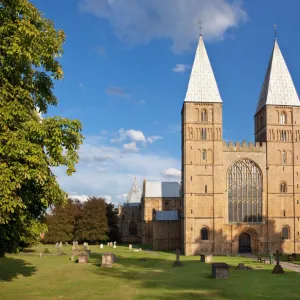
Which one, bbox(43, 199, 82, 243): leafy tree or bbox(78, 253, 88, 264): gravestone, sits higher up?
bbox(43, 199, 82, 243): leafy tree

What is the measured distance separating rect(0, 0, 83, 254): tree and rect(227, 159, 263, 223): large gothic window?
38861 mm

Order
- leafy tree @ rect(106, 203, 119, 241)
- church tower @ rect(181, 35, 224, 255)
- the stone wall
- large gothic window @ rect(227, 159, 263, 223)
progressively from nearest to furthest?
church tower @ rect(181, 35, 224, 255) < large gothic window @ rect(227, 159, 263, 223) < the stone wall < leafy tree @ rect(106, 203, 119, 241)

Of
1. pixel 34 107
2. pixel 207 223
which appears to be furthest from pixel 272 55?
pixel 34 107

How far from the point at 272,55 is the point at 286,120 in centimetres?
984

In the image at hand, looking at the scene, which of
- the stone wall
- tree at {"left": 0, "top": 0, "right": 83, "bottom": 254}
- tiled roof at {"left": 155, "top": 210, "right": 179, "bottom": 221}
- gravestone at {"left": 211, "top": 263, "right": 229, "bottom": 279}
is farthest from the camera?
tiled roof at {"left": 155, "top": 210, "right": 179, "bottom": 221}

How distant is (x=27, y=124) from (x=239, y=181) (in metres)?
42.1

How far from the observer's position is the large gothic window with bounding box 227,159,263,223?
51750 mm

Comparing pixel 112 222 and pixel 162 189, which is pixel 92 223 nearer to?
pixel 112 222

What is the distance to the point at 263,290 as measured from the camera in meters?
21.3

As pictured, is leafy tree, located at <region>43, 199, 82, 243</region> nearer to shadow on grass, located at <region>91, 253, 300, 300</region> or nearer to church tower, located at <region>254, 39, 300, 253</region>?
church tower, located at <region>254, 39, 300, 253</region>

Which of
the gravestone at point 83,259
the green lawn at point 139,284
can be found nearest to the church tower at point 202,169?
the gravestone at point 83,259

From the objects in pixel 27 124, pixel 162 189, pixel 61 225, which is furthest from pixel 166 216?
pixel 27 124

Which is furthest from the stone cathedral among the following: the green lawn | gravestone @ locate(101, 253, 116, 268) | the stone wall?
the green lawn

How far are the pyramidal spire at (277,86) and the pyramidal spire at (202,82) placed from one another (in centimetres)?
661
